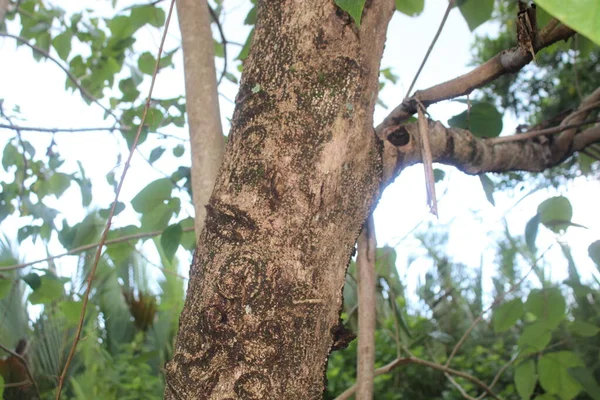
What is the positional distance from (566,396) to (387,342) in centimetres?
313

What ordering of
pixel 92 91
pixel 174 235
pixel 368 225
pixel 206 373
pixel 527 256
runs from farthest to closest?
pixel 527 256
pixel 92 91
pixel 174 235
pixel 368 225
pixel 206 373

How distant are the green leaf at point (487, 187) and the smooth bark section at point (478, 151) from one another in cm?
3

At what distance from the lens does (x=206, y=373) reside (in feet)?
1.64

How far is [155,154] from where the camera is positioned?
4.32 ft

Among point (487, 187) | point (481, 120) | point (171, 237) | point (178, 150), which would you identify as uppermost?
point (178, 150)

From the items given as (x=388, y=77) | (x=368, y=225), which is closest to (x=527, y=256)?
(x=388, y=77)

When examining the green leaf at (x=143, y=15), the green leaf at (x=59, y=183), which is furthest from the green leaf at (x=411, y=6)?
the green leaf at (x=59, y=183)

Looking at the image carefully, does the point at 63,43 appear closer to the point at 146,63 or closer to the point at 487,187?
the point at 146,63

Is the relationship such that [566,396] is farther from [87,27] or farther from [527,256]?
[527,256]

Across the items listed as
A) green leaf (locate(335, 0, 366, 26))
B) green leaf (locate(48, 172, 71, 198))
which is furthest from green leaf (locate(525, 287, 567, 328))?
green leaf (locate(48, 172, 71, 198))

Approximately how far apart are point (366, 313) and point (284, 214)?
0.34 m

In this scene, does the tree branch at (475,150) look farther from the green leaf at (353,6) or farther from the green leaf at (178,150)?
the green leaf at (178,150)

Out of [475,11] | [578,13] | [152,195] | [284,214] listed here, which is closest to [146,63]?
[152,195]

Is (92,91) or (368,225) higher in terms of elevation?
(92,91)
